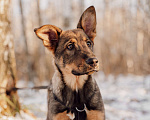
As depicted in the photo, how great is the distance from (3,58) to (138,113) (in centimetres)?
521

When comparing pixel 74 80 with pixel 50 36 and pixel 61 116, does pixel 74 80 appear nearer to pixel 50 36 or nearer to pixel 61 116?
pixel 61 116

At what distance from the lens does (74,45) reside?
10.2 feet

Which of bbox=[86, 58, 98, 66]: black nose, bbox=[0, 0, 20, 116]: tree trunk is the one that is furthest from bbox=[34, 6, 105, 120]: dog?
bbox=[0, 0, 20, 116]: tree trunk

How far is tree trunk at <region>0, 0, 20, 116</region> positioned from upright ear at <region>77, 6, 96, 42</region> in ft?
6.46

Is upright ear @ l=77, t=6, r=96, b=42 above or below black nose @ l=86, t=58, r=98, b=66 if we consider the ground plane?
above

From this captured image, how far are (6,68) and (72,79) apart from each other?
1902mm

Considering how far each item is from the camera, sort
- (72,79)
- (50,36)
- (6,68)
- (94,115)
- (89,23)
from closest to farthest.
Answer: (94,115), (72,79), (50,36), (89,23), (6,68)

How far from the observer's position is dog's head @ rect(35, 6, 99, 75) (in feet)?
9.08

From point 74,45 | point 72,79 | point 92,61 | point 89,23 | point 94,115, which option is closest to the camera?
point 92,61

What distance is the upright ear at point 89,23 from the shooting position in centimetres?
336

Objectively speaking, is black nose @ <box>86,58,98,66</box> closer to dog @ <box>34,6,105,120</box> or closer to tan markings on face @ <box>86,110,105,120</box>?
dog @ <box>34,6,105,120</box>

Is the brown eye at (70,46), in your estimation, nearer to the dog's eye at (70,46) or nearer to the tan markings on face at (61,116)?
the dog's eye at (70,46)

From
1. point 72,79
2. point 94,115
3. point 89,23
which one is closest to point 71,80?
point 72,79

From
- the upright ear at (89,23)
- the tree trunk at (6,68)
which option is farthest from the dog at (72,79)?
the tree trunk at (6,68)
